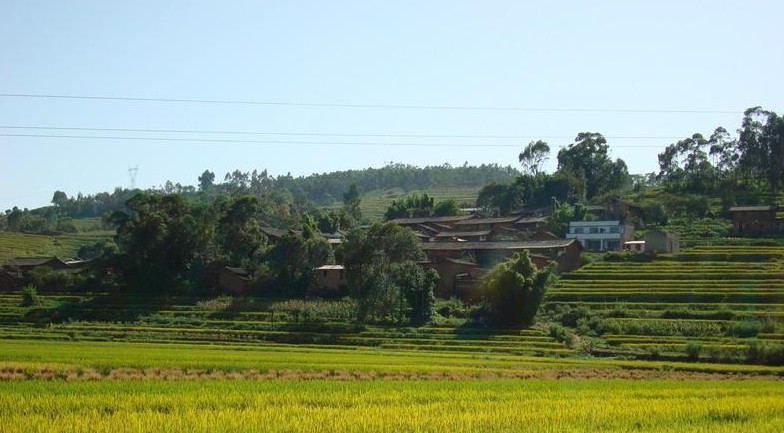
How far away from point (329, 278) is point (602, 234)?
31.1m

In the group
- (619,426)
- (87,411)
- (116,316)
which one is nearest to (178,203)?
(116,316)

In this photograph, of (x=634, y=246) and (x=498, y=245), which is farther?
(x=634, y=246)

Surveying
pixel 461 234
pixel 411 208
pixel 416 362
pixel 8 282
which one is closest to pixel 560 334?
pixel 416 362

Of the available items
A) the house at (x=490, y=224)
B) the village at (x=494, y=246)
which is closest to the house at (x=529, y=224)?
the village at (x=494, y=246)

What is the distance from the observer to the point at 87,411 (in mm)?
22844

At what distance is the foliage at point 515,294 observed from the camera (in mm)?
58094

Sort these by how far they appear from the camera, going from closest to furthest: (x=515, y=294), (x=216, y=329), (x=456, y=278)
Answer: (x=216, y=329) → (x=515, y=294) → (x=456, y=278)

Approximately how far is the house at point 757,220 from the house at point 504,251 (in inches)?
832

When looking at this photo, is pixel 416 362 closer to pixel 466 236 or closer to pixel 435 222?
pixel 466 236

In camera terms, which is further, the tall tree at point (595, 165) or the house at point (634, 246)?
the tall tree at point (595, 165)

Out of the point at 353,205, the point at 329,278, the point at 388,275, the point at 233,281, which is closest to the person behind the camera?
the point at 388,275

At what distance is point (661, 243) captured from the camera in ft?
256

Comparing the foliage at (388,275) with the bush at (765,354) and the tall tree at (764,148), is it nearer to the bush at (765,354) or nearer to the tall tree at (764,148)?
the bush at (765,354)

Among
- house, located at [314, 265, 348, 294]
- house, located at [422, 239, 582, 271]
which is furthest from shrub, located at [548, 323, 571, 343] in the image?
house, located at [314, 265, 348, 294]
